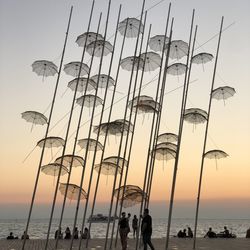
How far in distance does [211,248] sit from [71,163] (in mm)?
9529

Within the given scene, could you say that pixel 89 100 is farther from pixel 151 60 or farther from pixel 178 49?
pixel 178 49

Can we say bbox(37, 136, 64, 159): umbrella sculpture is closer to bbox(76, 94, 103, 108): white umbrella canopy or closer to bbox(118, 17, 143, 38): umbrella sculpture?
bbox(76, 94, 103, 108): white umbrella canopy

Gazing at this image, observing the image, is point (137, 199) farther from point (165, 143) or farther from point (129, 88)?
point (129, 88)

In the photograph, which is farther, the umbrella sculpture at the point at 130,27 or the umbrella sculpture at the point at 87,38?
the umbrella sculpture at the point at 130,27

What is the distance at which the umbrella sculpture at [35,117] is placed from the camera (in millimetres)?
19891

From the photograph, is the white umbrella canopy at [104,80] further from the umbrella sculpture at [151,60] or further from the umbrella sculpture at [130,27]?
the umbrella sculpture at [130,27]

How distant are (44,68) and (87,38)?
2.67 m

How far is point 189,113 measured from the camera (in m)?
19.7

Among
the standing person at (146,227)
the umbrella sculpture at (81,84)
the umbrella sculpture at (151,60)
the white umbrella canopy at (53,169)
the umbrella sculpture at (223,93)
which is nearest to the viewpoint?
the standing person at (146,227)

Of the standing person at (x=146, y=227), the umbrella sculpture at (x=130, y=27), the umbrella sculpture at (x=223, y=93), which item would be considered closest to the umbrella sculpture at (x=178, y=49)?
the umbrella sculpture at (x=130, y=27)

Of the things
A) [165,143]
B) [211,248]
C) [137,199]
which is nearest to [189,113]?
[165,143]

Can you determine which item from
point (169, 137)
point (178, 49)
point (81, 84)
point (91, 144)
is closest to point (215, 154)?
point (169, 137)

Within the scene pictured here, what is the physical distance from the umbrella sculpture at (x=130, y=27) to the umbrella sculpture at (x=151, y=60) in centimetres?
147

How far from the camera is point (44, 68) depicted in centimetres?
2073
